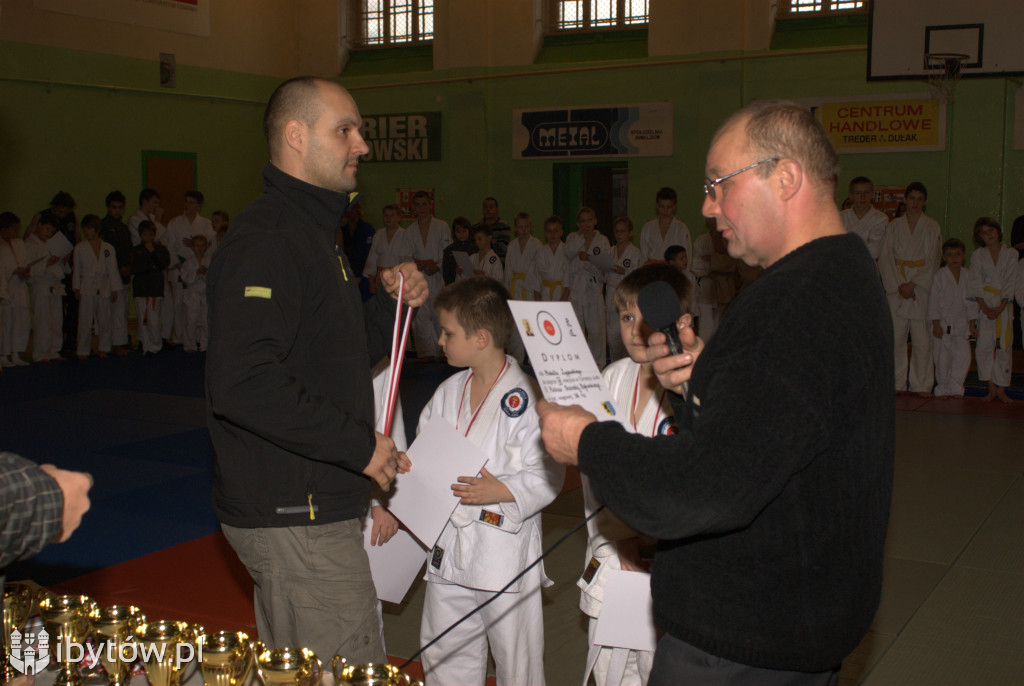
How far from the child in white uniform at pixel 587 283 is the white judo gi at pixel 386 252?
7.86ft

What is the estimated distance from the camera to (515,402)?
3.14m

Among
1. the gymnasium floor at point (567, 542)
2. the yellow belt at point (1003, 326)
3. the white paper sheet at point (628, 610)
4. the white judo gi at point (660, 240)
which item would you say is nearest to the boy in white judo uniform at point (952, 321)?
the yellow belt at point (1003, 326)

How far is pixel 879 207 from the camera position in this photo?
12867mm

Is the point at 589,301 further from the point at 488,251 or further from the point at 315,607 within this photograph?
the point at 315,607

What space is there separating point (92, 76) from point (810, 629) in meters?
15.6

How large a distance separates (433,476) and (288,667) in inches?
47.1

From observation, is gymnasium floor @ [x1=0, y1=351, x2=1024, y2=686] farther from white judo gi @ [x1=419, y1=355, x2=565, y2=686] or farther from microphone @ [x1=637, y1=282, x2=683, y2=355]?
microphone @ [x1=637, y1=282, x2=683, y2=355]

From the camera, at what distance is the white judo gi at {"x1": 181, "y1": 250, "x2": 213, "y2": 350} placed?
519 inches

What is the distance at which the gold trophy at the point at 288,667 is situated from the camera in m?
1.76

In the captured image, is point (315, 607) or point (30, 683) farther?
point (315, 607)

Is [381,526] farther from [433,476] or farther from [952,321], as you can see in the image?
[952,321]

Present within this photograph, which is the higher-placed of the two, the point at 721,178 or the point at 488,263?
the point at 721,178

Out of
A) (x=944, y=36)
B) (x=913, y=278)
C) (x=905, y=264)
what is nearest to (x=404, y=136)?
(x=944, y=36)

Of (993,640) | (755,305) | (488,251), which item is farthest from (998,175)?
(755,305)
